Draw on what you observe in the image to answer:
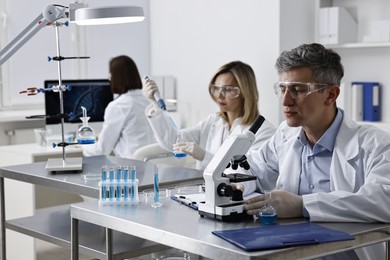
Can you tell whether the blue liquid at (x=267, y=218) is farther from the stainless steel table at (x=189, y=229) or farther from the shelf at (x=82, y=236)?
the shelf at (x=82, y=236)

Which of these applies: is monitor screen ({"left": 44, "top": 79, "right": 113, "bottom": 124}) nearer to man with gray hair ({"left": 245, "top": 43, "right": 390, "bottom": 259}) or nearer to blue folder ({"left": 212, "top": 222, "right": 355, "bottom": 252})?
man with gray hair ({"left": 245, "top": 43, "right": 390, "bottom": 259})

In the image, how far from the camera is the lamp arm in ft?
8.71

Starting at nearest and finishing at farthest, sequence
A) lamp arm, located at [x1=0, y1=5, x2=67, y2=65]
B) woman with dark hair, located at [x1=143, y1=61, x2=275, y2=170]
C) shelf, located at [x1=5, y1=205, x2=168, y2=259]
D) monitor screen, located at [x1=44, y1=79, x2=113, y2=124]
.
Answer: shelf, located at [x1=5, y1=205, x2=168, y2=259] < lamp arm, located at [x1=0, y1=5, x2=67, y2=65] < woman with dark hair, located at [x1=143, y1=61, x2=275, y2=170] < monitor screen, located at [x1=44, y1=79, x2=113, y2=124]

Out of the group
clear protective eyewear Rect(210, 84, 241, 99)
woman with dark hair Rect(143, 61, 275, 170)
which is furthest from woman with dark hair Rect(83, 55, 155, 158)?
clear protective eyewear Rect(210, 84, 241, 99)

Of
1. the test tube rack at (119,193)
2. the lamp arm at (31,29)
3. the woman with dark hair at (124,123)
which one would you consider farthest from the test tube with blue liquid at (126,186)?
the woman with dark hair at (124,123)

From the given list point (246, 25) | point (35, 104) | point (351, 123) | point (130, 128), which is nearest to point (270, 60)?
point (246, 25)

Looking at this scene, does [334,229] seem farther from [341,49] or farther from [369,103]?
[341,49]

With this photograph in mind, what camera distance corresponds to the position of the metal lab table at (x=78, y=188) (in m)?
2.54

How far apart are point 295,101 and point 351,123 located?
211mm

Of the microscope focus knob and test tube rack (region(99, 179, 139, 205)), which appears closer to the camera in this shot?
the microscope focus knob

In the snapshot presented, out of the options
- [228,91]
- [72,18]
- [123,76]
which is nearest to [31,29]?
[72,18]

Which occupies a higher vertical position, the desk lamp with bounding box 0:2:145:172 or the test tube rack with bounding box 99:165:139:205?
the desk lamp with bounding box 0:2:145:172

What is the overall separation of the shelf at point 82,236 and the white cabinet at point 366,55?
86.2 inches

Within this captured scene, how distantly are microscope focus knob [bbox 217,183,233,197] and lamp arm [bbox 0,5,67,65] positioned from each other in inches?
47.3
